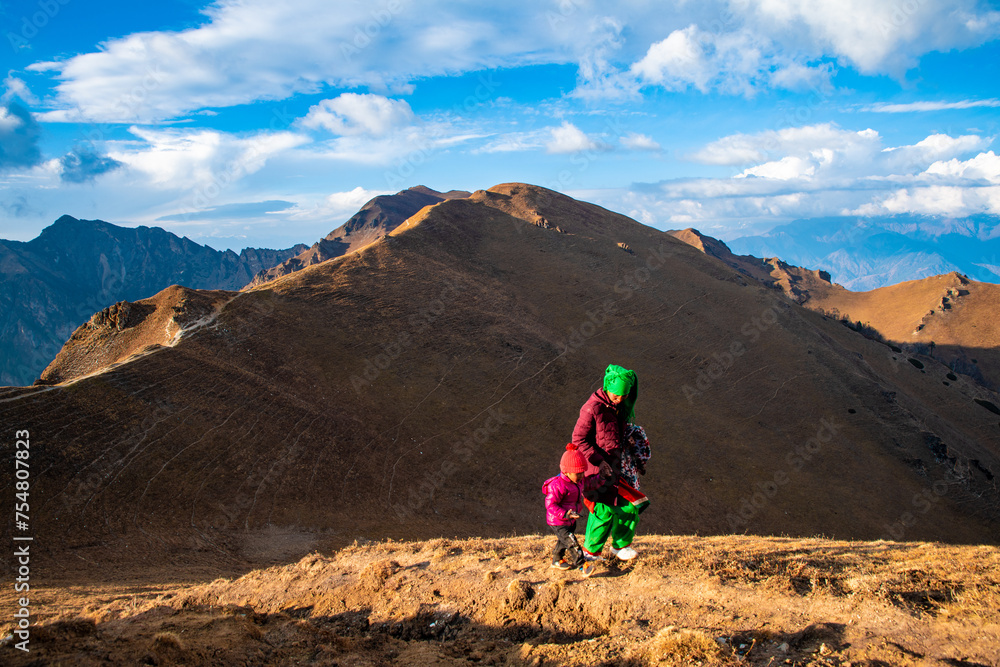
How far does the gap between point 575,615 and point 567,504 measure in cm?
139

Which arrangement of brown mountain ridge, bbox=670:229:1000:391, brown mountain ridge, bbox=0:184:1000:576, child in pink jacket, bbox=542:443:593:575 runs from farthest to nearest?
brown mountain ridge, bbox=670:229:1000:391 → brown mountain ridge, bbox=0:184:1000:576 → child in pink jacket, bbox=542:443:593:575

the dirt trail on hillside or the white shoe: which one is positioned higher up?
the white shoe

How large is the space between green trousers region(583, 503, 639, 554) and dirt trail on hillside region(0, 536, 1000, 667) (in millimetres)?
367

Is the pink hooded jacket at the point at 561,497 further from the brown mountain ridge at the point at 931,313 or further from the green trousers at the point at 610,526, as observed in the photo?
the brown mountain ridge at the point at 931,313

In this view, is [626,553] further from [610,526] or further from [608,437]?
[608,437]

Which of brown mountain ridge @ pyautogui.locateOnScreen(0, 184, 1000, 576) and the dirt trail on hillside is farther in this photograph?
brown mountain ridge @ pyautogui.locateOnScreen(0, 184, 1000, 576)

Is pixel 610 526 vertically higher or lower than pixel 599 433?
lower

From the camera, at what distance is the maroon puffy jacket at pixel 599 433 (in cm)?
670

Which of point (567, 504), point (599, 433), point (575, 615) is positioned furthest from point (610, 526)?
point (599, 433)

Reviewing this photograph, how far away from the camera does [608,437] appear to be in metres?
6.76

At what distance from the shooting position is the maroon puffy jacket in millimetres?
6703

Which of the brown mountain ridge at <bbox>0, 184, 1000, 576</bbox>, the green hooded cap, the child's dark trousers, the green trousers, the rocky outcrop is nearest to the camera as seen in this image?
the green hooded cap

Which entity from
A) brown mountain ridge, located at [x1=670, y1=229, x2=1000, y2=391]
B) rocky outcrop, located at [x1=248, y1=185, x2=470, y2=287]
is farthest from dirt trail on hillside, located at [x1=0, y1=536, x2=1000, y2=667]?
rocky outcrop, located at [x1=248, y1=185, x2=470, y2=287]

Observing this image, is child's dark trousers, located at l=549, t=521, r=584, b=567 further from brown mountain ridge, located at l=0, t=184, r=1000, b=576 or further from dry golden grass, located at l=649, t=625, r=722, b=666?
brown mountain ridge, located at l=0, t=184, r=1000, b=576
